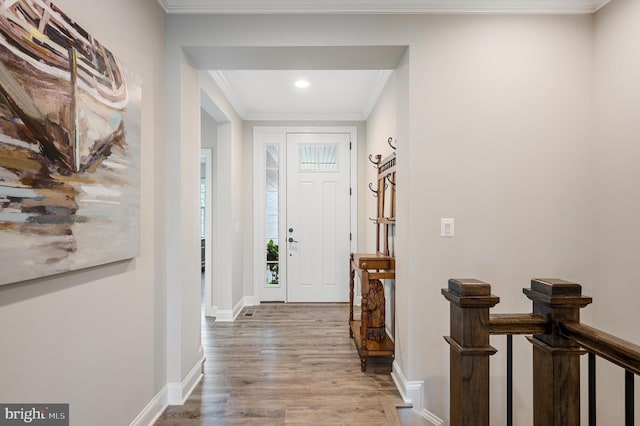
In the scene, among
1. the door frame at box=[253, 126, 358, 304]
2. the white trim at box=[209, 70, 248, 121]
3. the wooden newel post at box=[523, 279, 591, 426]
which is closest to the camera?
the wooden newel post at box=[523, 279, 591, 426]

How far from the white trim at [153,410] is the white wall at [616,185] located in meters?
2.80

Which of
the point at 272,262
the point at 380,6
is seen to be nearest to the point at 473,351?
the point at 380,6

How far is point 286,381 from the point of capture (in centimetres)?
252

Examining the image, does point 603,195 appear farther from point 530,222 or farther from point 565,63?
A: point 565,63

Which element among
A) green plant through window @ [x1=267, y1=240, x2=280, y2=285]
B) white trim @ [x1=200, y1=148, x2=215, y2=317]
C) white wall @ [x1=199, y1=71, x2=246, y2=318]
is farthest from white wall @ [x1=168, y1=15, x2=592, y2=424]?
green plant through window @ [x1=267, y1=240, x2=280, y2=285]

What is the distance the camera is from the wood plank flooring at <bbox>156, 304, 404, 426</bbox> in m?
2.09

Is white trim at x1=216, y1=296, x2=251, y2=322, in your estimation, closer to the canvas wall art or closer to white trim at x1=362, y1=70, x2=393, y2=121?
the canvas wall art

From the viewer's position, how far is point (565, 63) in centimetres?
219

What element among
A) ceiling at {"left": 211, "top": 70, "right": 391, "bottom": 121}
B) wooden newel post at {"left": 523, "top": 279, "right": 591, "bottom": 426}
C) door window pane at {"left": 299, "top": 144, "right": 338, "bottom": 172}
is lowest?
wooden newel post at {"left": 523, "top": 279, "right": 591, "bottom": 426}

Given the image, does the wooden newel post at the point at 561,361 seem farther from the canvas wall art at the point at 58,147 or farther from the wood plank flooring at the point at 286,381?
the canvas wall art at the point at 58,147

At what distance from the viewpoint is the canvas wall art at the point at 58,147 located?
1.06 metres
